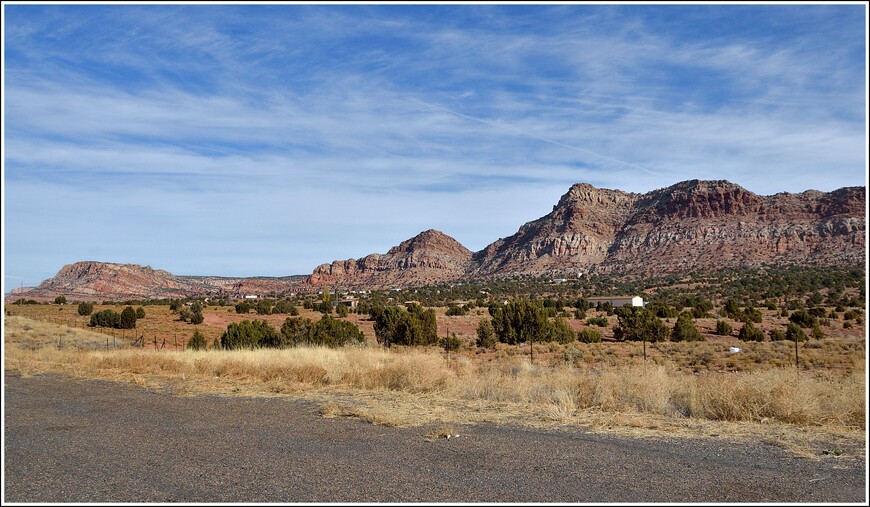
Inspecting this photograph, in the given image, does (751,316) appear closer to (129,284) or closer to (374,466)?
(374,466)

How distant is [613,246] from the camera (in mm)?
142875

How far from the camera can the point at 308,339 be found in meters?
37.2

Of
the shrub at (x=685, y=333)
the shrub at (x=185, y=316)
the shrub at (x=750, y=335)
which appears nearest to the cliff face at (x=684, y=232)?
the shrub at (x=750, y=335)

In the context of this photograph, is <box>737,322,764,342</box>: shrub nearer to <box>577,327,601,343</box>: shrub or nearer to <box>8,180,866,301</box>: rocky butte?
<box>577,327,601,343</box>: shrub

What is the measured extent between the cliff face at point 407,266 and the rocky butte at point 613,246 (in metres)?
0.36

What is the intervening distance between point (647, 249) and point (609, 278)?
23.7 meters

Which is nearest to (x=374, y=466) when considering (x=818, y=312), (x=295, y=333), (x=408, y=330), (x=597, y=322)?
(x=408, y=330)

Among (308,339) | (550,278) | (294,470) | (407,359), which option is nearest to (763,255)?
(550,278)

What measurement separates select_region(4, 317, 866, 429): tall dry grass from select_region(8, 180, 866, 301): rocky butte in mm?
75946

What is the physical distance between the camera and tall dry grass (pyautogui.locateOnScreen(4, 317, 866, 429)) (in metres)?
11.6

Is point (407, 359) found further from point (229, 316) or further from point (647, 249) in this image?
point (647, 249)

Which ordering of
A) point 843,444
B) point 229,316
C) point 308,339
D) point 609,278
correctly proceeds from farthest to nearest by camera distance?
point 609,278, point 229,316, point 308,339, point 843,444

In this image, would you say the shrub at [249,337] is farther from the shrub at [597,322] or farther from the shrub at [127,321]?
the shrub at [597,322]

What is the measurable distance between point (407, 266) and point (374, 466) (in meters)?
161
